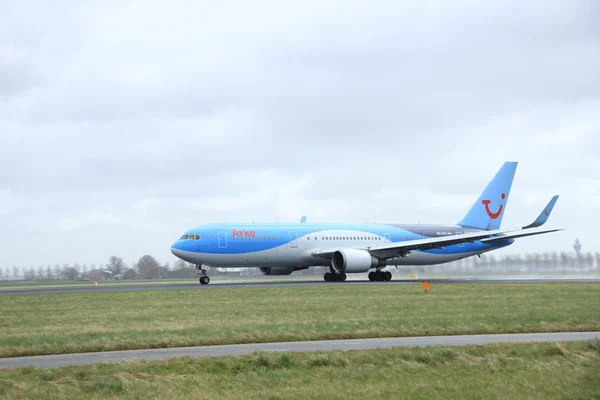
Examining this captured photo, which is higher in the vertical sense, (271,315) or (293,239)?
(293,239)

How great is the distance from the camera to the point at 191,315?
2905 centimetres

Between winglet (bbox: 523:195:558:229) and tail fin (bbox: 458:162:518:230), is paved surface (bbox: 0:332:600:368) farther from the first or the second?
tail fin (bbox: 458:162:518:230)

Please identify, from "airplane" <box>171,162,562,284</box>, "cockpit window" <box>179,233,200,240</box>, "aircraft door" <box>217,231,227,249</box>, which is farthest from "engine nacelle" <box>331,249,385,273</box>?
"cockpit window" <box>179,233,200,240</box>

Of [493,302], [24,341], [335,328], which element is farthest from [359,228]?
[24,341]

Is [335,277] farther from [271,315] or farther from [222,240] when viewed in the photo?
[271,315]

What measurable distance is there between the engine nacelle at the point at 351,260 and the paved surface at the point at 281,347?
103ft

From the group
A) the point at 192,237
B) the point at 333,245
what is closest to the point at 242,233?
the point at 192,237

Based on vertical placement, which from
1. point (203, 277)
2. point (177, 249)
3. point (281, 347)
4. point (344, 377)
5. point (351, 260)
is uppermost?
point (177, 249)

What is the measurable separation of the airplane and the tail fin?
98cm

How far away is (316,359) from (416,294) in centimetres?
2350

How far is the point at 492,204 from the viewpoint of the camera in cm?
6588

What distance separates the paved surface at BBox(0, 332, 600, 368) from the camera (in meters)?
17.8

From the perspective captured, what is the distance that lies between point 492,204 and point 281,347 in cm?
4948

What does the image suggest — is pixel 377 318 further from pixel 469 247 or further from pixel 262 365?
pixel 469 247
